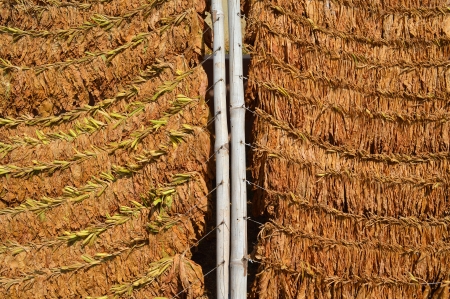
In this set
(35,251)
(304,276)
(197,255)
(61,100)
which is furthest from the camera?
(197,255)

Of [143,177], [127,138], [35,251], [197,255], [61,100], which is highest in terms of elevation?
Result: [61,100]

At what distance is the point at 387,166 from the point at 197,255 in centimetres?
165

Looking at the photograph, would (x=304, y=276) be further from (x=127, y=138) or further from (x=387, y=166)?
(x=127, y=138)

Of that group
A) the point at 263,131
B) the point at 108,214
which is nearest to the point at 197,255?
Result: the point at 108,214

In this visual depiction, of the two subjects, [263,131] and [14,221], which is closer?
[263,131]

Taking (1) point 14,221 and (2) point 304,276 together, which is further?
(1) point 14,221

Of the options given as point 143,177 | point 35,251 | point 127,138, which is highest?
point 127,138

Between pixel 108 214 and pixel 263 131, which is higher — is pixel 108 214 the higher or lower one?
the lower one

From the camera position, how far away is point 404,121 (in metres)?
3.22

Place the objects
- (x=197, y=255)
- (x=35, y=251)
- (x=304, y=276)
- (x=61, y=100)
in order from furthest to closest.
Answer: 1. (x=197, y=255)
2. (x=61, y=100)
3. (x=35, y=251)
4. (x=304, y=276)

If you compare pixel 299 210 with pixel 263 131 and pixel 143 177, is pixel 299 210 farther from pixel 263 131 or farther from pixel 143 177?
pixel 143 177

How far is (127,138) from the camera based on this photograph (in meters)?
3.33

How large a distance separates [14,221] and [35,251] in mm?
254

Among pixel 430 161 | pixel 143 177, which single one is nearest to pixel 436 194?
pixel 430 161
